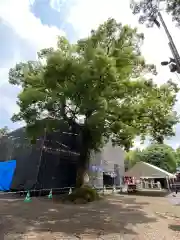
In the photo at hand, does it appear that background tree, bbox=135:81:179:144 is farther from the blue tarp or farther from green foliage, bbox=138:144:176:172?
green foliage, bbox=138:144:176:172

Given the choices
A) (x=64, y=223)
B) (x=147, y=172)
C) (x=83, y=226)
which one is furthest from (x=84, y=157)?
(x=147, y=172)

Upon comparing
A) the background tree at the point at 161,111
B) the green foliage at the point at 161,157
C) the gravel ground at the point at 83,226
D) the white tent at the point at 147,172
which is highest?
the green foliage at the point at 161,157

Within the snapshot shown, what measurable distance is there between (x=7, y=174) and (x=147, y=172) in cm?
1309

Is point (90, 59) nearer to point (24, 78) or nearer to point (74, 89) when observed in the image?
point (74, 89)

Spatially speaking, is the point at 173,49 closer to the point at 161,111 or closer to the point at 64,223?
the point at 64,223

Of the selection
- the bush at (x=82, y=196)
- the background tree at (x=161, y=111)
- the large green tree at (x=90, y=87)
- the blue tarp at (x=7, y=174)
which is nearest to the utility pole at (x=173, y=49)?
the large green tree at (x=90, y=87)

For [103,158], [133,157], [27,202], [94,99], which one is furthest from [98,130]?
[133,157]

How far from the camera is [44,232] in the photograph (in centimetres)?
621

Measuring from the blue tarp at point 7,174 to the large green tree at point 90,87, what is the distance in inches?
188

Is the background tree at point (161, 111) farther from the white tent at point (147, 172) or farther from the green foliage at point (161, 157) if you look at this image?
the green foliage at point (161, 157)

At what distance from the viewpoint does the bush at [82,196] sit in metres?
12.6

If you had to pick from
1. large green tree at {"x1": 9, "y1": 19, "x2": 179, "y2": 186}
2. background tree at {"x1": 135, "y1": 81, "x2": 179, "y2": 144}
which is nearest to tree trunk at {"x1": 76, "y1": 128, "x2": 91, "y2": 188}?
large green tree at {"x1": 9, "y1": 19, "x2": 179, "y2": 186}

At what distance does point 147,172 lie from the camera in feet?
73.9

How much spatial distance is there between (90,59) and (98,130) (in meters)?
3.88
